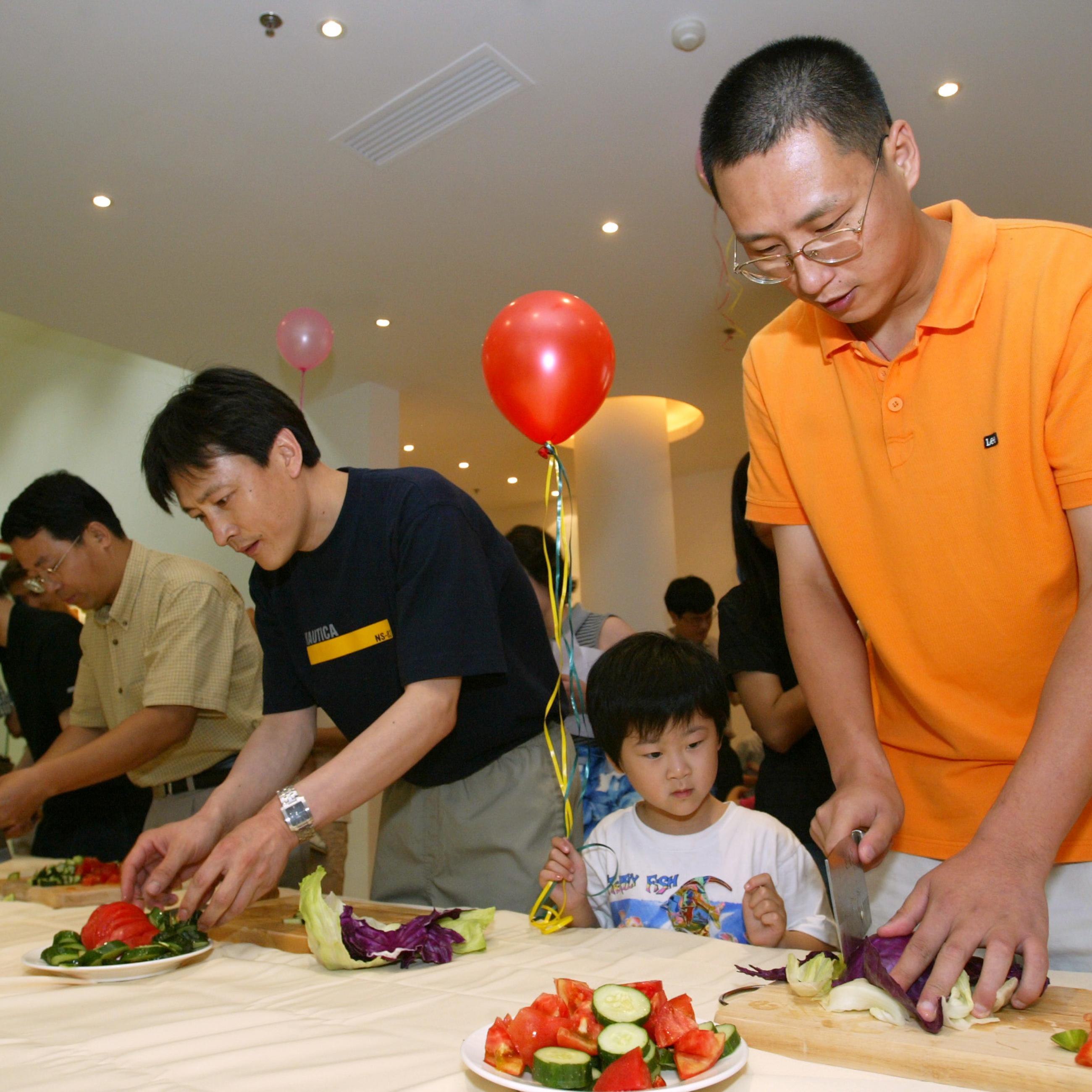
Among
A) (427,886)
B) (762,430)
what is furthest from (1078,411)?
(427,886)

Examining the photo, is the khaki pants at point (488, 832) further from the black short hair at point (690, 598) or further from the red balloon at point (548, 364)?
the black short hair at point (690, 598)

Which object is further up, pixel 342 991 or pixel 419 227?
pixel 419 227

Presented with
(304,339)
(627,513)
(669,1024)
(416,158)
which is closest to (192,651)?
(669,1024)

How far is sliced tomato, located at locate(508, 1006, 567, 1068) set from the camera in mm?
808

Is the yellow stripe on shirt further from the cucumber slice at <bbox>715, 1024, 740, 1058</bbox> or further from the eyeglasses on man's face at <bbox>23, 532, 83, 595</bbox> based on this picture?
the eyeglasses on man's face at <bbox>23, 532, 83, 595</bbox>

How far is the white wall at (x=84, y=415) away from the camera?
24.1 ft

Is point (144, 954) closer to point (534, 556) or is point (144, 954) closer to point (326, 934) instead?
point (326, 934)

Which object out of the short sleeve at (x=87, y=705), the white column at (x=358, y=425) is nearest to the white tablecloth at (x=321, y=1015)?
the short sleeve at (x=87, y=705)

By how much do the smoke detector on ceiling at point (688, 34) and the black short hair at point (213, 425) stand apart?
239 centimetres

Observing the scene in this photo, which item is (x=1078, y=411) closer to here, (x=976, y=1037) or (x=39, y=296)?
(x=976, y=1037)

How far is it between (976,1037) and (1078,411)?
0.67m

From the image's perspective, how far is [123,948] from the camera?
1.32 metres

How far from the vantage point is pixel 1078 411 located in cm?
108

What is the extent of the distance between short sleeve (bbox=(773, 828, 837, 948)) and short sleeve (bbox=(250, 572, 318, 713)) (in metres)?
0.93
